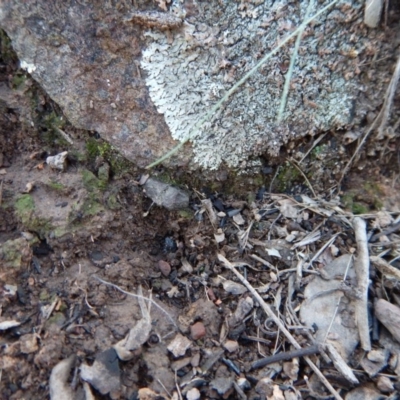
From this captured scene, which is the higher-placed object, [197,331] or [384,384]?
[197,331]

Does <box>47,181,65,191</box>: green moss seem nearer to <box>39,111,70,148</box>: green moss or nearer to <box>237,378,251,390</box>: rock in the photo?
<box>39,111,70,148</box>: green moss

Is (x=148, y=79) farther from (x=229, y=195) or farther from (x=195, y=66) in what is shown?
Result: (x=229, y=195)

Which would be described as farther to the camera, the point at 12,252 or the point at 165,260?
→ the point at 165,260

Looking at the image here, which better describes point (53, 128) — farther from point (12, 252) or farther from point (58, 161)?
point (12, 252)

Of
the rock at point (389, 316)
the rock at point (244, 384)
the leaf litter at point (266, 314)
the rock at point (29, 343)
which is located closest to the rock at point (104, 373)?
the leaf litter at point (266, 314)

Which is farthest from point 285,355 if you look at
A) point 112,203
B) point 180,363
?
point 112,203

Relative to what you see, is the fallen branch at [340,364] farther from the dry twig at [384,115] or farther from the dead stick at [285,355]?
the dry twig at [384,115]

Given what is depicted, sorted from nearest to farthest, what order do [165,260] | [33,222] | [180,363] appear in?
1. [180,363]
2. [33,222]
3. [165,260]
